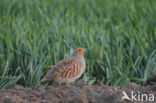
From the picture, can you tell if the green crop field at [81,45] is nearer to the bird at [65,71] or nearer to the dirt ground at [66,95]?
the bird at [65,71]

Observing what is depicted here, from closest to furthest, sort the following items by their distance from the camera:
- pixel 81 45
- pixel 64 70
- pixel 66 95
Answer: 1. pixel 66 95
2. pixel 64 70
3. pixel 81 45

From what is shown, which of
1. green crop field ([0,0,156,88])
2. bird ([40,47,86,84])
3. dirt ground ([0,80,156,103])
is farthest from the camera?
green crop field ([0,0,156,88])

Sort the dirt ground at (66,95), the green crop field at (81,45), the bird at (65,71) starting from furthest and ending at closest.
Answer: the green crop field at (81,45)
the bird at (65,71)
the dirt ground at (66,95)

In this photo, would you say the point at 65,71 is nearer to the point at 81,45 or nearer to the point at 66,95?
the point at 66,95

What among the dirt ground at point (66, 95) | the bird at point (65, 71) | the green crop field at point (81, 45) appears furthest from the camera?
the green crop field at point (81, 45)

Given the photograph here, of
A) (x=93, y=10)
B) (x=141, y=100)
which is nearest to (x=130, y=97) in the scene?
(x=141, y=100)

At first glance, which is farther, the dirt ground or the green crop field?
the green crop field

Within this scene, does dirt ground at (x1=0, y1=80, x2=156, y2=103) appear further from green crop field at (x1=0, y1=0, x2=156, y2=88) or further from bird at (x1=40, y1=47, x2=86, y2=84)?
green crop field at (x1=0, y1=0, x2=156, y2=88)


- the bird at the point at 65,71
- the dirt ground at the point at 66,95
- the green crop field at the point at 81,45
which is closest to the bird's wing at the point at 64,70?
the bird at the point at 65,71

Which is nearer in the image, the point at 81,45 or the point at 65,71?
the point at 65,71

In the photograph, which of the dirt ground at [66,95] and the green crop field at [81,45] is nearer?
the dirt ground at [66,95]

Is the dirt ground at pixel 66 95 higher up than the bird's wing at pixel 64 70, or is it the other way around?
the bird's wing at pixel 64 70

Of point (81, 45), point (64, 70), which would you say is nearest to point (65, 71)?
point (64, 70)

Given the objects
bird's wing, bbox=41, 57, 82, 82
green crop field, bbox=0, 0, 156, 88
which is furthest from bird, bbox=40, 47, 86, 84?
green crop field, bbox=0, 0, 156, 88
